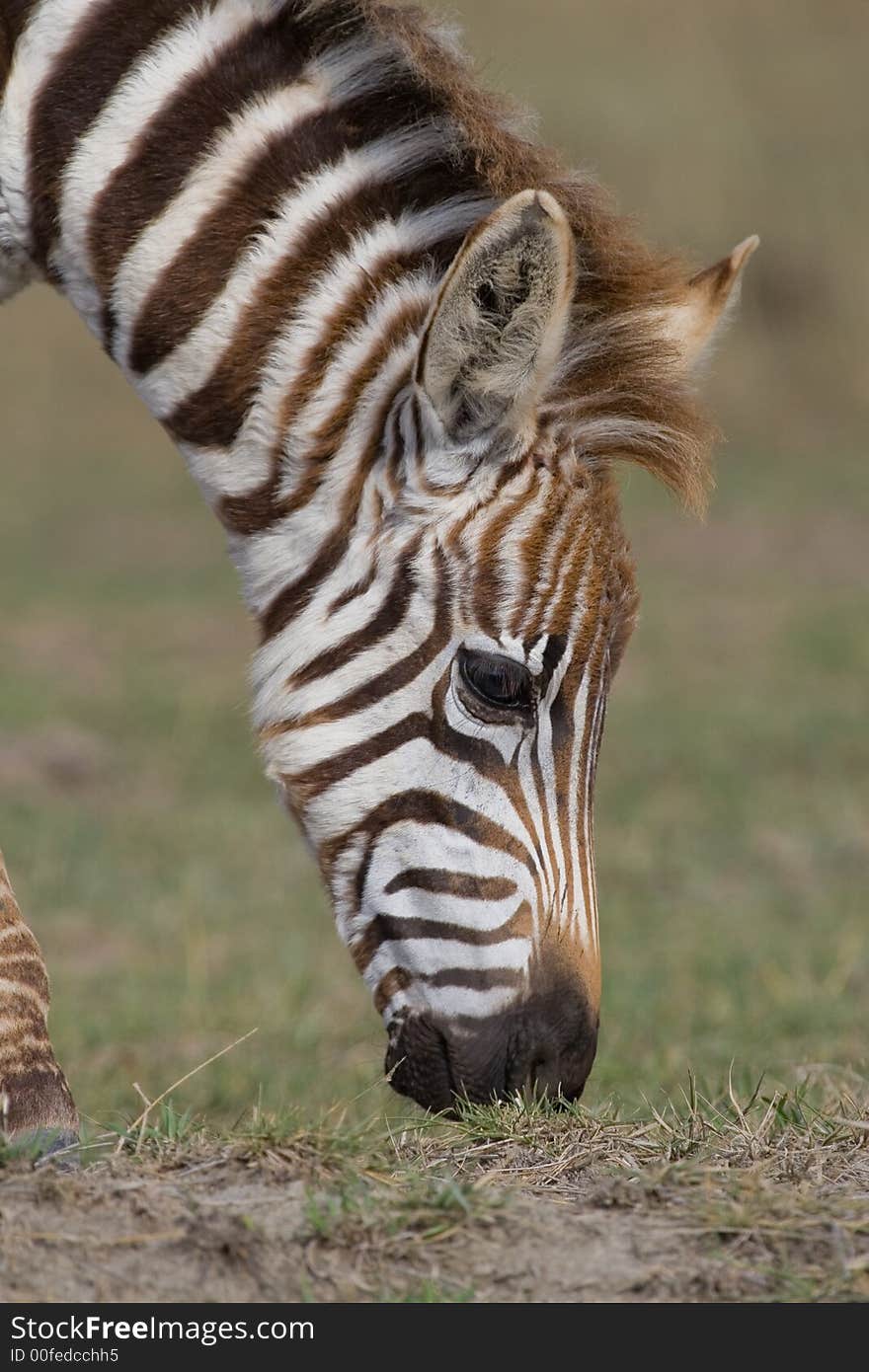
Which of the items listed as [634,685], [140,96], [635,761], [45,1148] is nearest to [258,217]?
[140,96]

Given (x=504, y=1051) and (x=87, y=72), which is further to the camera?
(x=87, y=72)

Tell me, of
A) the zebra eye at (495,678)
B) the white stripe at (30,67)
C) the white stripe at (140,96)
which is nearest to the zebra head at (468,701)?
the zebra eye at (495,678)

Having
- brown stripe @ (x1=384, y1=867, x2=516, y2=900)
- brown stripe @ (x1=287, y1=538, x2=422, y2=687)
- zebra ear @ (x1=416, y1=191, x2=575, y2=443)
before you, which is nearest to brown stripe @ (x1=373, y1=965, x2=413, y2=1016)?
brown stripe @ (x1=384, y1=867, x2=516, y2=900)

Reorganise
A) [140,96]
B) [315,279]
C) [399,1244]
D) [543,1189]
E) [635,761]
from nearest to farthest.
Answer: [399,1244] < [543,1189] < [315,279] < [140,96] < [635,761]

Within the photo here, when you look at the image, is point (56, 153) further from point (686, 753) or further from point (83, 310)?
point (686, 753)

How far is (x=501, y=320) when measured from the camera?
3465 millimetres

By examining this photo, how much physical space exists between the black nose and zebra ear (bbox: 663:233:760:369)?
5.06 ft

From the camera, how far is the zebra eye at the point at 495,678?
354cm

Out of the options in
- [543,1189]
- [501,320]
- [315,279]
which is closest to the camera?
Answer: [543,1189]

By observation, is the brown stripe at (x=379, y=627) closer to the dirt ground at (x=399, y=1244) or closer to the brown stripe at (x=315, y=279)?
the brown stripe at (x=315, y=279)

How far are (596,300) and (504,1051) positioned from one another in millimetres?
1719

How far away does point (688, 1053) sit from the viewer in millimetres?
5930

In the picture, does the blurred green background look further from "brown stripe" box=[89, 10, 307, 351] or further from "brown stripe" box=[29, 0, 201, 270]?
"brown stripe" box=[29, 0, 201, 270]

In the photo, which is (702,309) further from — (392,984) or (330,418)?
(392,984)
